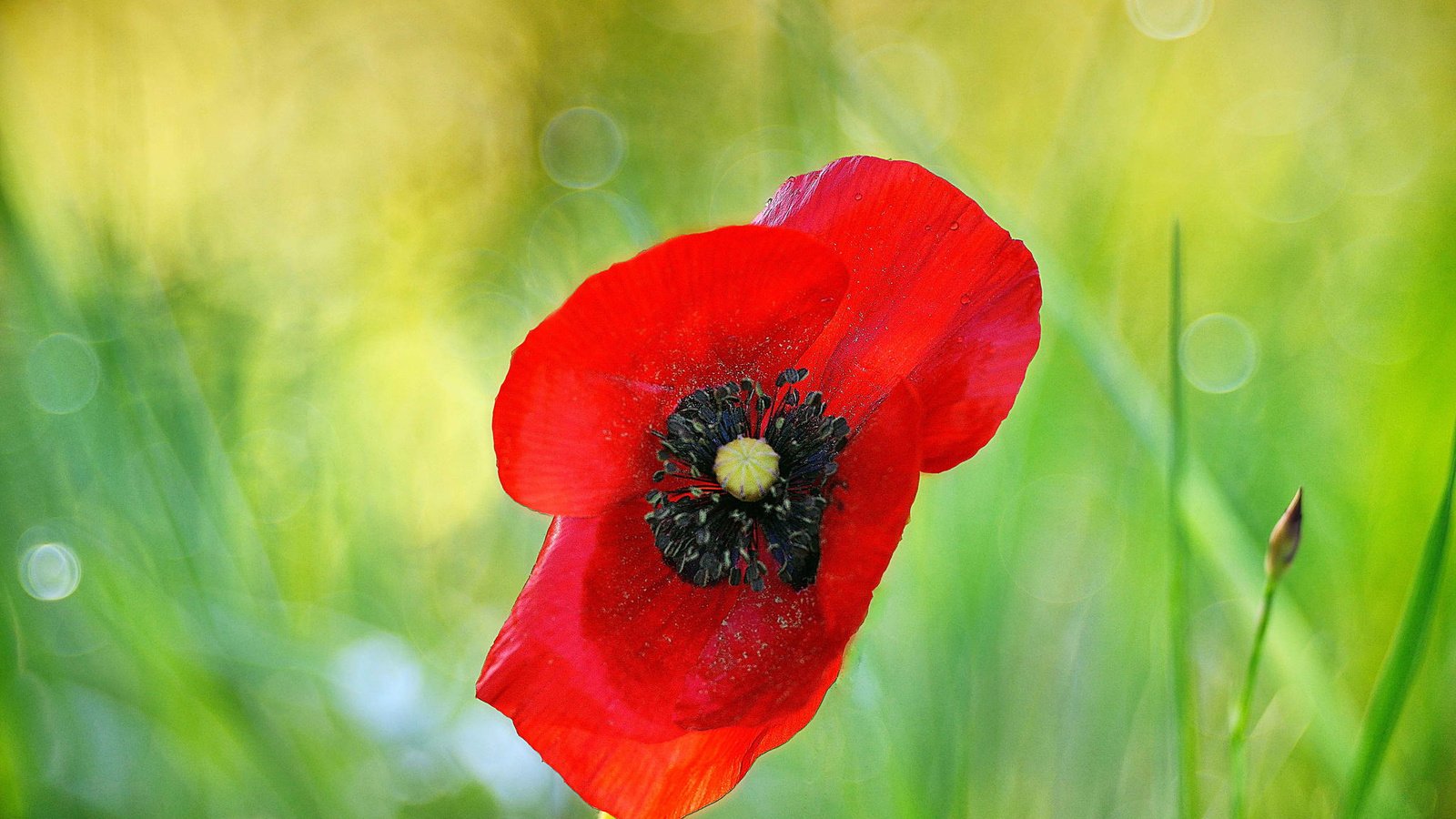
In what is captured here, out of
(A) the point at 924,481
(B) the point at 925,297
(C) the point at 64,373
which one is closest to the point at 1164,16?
(A) the point at 924,481

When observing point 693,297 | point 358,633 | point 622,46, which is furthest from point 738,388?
point 622,46

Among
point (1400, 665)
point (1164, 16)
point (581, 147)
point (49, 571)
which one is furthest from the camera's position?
point (581, 147)

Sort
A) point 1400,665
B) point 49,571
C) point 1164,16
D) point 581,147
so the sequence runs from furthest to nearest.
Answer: point 581,147
point 1164,16
point 49,571
point 1400,665

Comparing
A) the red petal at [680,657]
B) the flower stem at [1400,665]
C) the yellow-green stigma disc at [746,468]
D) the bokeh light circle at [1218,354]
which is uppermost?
the bokeh light circle at [1218,354]

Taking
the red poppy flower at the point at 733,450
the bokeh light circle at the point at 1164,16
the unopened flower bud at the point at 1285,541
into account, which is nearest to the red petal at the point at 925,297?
the red poppy flower at the point at 733,450

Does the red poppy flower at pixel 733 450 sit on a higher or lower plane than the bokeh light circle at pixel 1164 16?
lower

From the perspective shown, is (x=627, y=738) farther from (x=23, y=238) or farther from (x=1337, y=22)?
(x=1337, y=22)

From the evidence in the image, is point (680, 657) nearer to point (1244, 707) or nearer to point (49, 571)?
point (1244, 707)

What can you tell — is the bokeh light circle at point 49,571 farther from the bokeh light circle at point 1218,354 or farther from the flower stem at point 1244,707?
the bokeh light circle at point 1218,354
